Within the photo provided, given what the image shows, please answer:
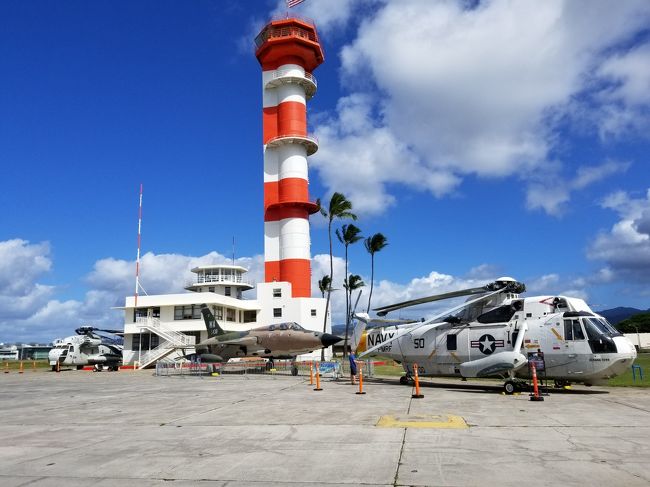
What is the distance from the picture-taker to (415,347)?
2098cm

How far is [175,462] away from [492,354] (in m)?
13.9

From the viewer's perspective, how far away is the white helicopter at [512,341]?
16.2m

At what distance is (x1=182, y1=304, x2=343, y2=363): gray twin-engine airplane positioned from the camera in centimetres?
3086

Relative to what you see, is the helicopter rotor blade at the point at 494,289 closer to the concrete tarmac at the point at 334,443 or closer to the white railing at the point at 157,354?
the concrete tarmac at the point at 334,443

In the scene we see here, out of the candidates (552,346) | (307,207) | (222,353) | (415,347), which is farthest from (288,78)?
(552,346)

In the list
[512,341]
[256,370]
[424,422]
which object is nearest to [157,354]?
[256,370]

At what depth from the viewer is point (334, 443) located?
855 cm

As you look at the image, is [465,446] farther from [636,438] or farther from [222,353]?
[222,353]

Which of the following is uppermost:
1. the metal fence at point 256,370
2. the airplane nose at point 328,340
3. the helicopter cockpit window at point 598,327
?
the helicopter cockpit window at point 598,327

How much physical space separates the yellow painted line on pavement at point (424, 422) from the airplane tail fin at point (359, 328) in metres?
12.6

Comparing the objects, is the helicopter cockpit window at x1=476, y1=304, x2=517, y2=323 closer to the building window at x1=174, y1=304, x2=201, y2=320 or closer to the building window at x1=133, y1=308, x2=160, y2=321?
the building window at x1=174, y1=304, x2=201, y2=320

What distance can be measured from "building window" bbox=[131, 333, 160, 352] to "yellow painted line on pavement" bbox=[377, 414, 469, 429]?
4205cm

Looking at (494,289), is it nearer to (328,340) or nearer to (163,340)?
(328,340)

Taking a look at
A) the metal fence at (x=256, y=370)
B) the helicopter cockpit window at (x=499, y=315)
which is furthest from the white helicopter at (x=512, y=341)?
the metal fence at (x=256, y=370)
